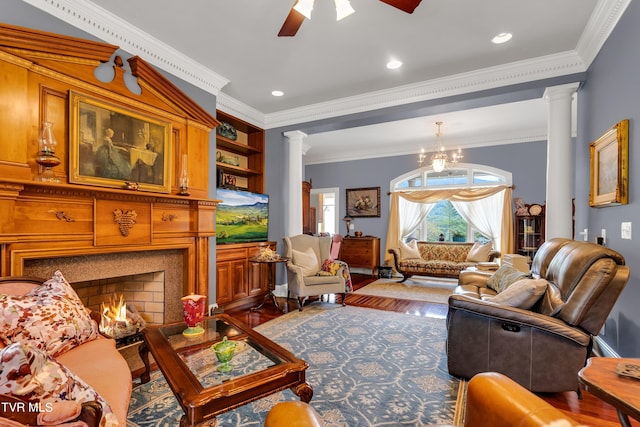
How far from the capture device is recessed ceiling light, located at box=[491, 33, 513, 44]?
9.46 feet

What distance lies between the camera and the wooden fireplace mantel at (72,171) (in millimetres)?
2066

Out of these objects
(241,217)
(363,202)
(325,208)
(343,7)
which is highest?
(343,7)

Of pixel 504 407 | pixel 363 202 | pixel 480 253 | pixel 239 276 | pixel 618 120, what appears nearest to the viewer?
pixel 504 407

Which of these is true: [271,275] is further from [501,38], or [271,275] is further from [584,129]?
[584,129]

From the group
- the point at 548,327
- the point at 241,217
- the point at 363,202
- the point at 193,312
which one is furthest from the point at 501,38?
the point at 363,202

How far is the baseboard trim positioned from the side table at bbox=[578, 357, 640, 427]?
1.76m

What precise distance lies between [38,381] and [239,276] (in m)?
3.49

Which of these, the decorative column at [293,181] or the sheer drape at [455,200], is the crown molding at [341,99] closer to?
the decorative column at [293,181]

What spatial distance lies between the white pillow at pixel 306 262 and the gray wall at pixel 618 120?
3.24m

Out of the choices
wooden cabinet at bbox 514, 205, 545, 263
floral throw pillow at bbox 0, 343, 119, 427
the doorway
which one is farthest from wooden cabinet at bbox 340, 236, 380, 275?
floral throw pillow at bbox 0, 343, 119, 427

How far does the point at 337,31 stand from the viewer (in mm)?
2838

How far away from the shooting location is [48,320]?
1643mm

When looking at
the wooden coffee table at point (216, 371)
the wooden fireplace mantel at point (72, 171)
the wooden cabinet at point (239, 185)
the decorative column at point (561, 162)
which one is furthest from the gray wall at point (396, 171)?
the wooden coffee table at point (216, 371)

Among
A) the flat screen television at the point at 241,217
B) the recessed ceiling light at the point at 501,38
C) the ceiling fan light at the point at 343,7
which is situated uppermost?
the recessed ceiling light at the point at 501,38
